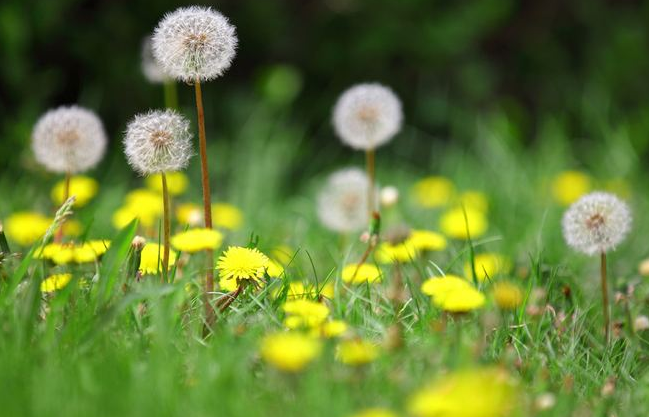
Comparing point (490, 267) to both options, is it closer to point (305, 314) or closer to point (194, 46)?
point (305, 314)

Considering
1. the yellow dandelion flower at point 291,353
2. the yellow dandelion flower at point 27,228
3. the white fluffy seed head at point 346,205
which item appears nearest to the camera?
the yellow dandelion flower at point 291,353

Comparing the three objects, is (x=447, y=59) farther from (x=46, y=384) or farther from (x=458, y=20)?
(x=46, y=384)

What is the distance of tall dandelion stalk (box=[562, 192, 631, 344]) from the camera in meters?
2.32

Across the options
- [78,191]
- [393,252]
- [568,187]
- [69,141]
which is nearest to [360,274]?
[393,252]

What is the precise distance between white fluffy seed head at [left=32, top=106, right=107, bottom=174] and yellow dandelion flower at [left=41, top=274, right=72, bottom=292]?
0.56m

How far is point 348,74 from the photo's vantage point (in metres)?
5.01

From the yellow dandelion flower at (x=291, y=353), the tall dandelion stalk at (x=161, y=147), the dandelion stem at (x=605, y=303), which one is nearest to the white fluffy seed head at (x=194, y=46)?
the tall dandelion stalk at (x=161, y=147)

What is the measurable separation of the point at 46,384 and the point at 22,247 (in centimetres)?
143

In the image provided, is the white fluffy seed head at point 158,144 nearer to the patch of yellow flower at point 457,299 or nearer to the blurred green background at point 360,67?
the patch of yellow flower at point 457,299

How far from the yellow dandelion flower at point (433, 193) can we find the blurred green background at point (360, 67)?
2.80 feet

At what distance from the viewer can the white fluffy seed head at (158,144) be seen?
2.10 m

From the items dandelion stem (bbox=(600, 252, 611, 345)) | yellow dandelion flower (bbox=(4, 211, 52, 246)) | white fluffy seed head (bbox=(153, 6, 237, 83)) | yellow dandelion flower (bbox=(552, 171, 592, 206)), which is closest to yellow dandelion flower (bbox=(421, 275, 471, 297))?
dandelion stem (bbox=(600, 252, 611, 345))

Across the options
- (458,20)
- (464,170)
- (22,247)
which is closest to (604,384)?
(22,247)

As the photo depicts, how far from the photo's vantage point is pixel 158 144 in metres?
2.09
